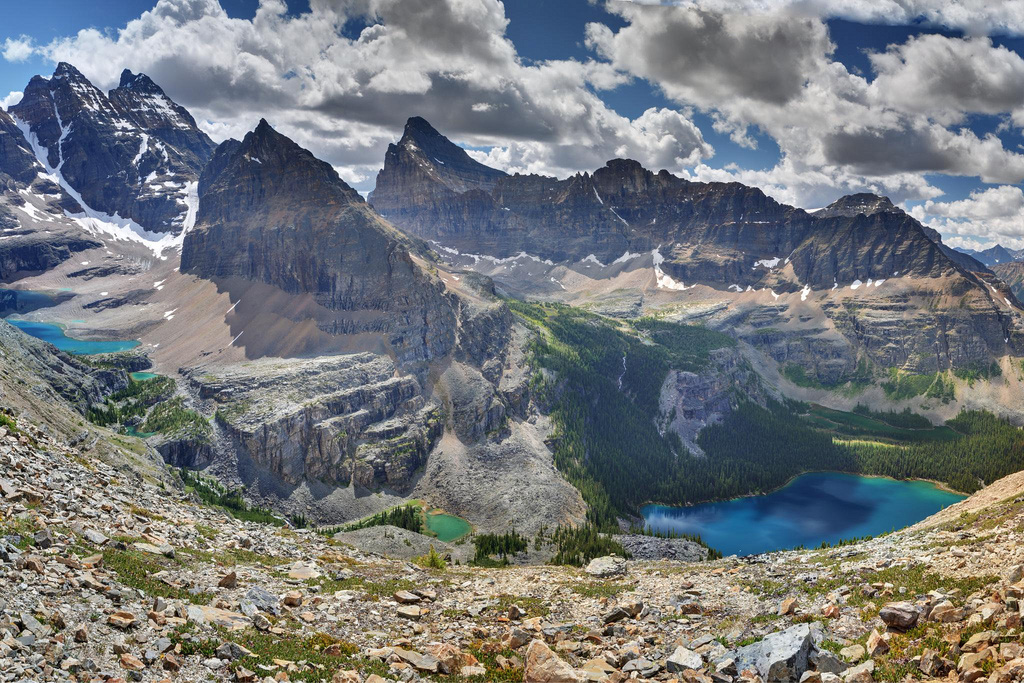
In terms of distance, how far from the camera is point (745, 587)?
39.2 metres

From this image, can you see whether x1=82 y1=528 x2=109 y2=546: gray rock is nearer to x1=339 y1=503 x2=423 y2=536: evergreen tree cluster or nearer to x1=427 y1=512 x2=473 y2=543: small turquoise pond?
x1=339 y1=503 x2=423 y2=536: evergreen tree cluster

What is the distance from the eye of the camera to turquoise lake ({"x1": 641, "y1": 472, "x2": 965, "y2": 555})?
5837 inches

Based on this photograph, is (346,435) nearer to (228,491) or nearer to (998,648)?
(228,491)

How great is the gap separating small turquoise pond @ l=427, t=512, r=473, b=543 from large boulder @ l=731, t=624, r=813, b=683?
109m

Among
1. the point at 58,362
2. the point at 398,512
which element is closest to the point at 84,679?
the point at 398,512

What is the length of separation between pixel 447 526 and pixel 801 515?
3950 inches

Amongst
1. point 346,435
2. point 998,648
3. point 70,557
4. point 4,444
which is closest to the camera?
point 998,648

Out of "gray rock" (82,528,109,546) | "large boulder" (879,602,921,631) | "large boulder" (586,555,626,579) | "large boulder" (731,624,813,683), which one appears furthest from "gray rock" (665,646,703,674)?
"large boulder" (586,555,626,579)

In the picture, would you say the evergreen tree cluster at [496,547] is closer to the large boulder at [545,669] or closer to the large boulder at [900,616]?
the large boulder at [545,669]

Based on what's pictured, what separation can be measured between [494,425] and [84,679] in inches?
6014

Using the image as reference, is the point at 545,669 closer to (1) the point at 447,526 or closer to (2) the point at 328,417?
(1) the point at 447,526

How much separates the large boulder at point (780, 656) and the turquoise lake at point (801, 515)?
122 m

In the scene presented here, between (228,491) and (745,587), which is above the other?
(745,587)

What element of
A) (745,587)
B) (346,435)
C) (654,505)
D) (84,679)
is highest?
(84,679)
